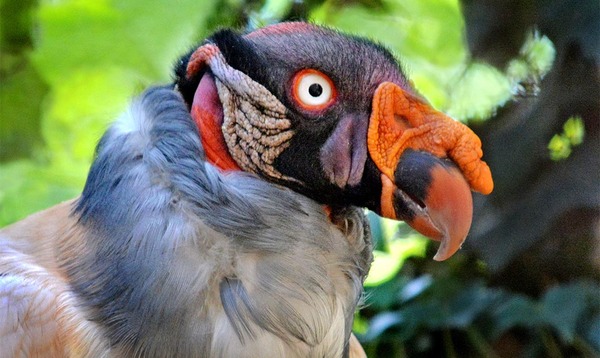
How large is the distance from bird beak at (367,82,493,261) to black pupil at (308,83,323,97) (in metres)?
0.09

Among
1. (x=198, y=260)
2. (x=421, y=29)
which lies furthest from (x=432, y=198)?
(x=421, y=29)

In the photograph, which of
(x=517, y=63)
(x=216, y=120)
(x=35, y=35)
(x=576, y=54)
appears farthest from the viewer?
(x=35, y=35)

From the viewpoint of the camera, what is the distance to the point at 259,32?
1333mm

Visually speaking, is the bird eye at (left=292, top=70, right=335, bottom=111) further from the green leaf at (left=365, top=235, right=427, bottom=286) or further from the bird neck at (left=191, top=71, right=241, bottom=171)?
the green leaf at (left=365, top=235, right=427, bottom=286)

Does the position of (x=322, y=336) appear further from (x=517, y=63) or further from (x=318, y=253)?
(x=517, y=63)

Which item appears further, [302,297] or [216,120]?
[216,120]

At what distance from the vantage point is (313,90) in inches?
49.6

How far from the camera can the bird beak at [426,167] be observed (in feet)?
3.89

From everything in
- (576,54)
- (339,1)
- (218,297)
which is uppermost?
(576,54)

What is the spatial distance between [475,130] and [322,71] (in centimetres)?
111

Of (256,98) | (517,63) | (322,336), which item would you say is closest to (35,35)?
(517,63)

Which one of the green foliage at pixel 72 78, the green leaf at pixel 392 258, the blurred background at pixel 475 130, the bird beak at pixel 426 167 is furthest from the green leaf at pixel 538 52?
the bird beak at pixel 426 167

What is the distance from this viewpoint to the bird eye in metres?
1.26

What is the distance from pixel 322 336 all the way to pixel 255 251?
173 mm
